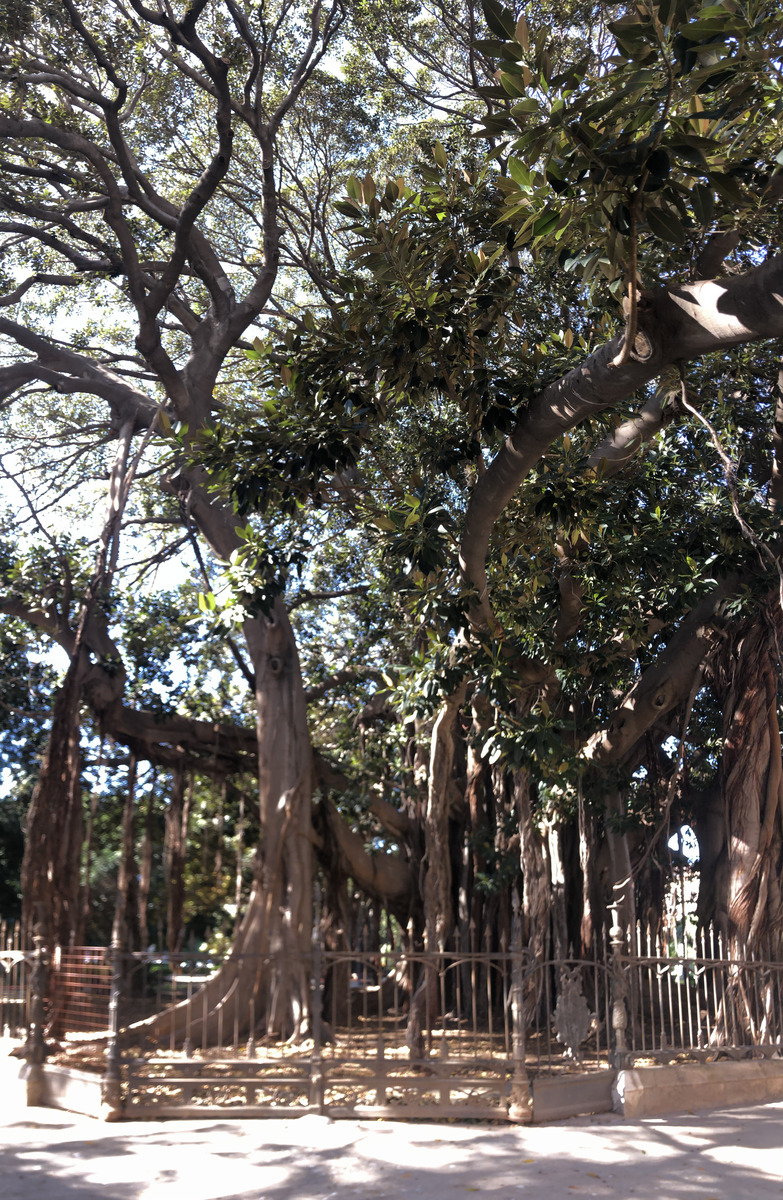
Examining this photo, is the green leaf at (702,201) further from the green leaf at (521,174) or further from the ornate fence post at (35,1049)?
the ornate fence post at (35,1049)

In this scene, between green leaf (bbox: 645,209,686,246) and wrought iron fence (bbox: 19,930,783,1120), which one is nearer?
green leaf (bbox: 645,209,686,246)

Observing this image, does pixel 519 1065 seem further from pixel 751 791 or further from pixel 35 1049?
pixel 751 791

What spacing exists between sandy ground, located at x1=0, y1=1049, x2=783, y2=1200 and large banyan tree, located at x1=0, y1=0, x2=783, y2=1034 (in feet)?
4.32

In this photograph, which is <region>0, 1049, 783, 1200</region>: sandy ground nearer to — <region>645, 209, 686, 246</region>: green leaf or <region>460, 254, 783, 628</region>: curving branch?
<region>460, 254, 783, 628</region>: curving branch

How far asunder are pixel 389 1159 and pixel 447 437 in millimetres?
4237

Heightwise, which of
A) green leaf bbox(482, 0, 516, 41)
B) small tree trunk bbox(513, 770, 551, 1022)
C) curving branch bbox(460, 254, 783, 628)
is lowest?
small tree trunk bbox(513, 770, 551, 1022)

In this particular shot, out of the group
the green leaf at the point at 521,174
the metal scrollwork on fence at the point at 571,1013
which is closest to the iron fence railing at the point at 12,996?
the metal scrollwork on fence at the point at 571,1013

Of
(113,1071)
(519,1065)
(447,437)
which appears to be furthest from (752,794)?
(113,1071)

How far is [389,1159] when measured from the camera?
202 inches

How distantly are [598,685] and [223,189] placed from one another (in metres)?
7.33

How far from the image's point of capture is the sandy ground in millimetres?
4531

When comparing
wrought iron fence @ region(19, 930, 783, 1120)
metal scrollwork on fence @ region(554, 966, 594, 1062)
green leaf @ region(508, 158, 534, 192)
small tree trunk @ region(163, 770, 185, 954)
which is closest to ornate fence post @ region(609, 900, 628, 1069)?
wrought iron fence @ region(19, 930, 783, 1120)

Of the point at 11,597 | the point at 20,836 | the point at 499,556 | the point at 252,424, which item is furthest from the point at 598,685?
the point at 20,836

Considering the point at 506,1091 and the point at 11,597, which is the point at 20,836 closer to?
the point at 11,597
